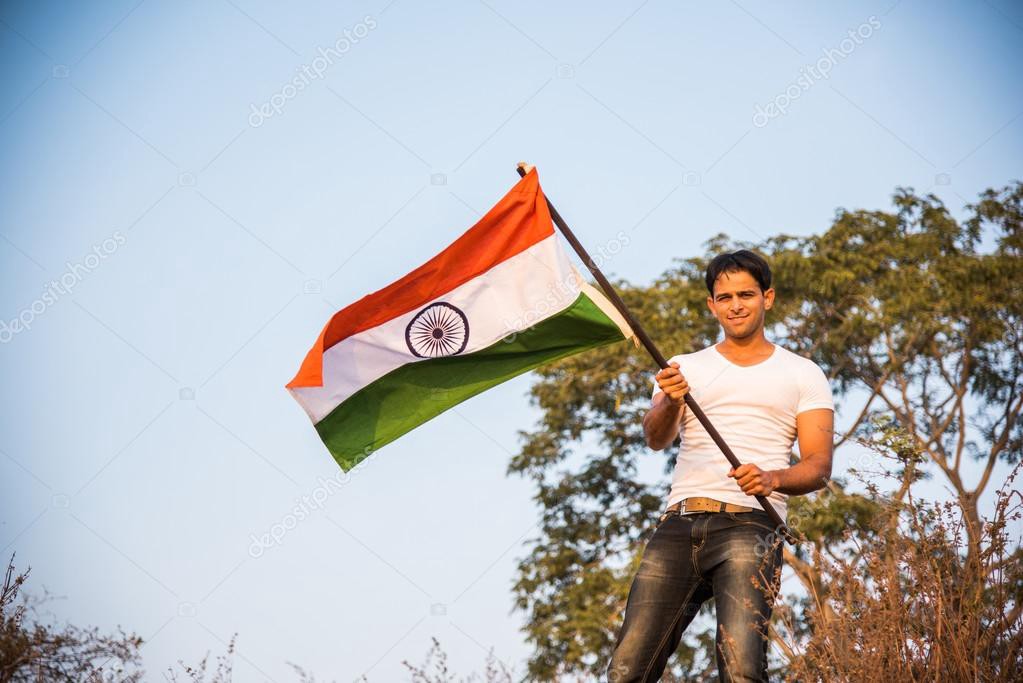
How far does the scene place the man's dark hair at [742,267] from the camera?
15.5 ft

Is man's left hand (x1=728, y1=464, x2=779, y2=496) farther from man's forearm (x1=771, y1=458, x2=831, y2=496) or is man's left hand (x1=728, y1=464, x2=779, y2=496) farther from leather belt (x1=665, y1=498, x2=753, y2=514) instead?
leather belt (x1=665, y1=498, x2=753, y2=514)

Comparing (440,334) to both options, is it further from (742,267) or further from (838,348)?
(838,348)

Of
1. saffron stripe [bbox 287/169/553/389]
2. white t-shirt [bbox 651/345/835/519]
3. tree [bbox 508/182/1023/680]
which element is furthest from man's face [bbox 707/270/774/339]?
tree [bbox 508/182/1023/680]

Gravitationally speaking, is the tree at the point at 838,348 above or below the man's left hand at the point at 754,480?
above

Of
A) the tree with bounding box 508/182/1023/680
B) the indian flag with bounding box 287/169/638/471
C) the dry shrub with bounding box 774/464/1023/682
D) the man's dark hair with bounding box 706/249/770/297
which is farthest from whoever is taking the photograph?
the tree with bounding box 508/182/1023/680

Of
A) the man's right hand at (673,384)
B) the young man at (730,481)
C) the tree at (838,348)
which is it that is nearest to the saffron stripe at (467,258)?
the young man at (730,481)

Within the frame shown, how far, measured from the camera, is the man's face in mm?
4656

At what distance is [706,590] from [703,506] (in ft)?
1.22

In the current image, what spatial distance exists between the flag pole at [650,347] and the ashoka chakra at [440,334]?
2.16ft

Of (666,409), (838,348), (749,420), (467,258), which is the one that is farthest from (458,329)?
(838,348)

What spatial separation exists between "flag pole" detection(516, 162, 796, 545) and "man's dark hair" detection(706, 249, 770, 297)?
1.17ft

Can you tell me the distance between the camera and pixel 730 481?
14.4ft

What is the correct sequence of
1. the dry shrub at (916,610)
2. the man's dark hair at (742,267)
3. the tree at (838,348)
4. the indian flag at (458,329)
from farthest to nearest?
the tree at (838,348) < the indian flag at (458,329) < the man's dark hair at (742,267) < the dry shrub at (916,610)

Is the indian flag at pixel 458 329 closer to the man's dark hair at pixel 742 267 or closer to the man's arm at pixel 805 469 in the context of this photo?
the man's dark hair at pixel 742 267
